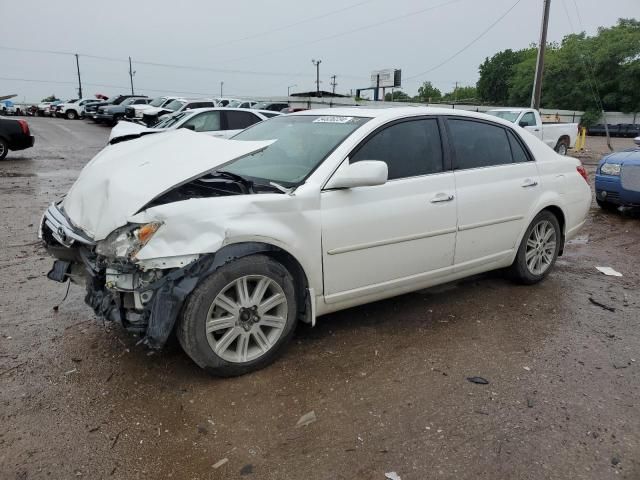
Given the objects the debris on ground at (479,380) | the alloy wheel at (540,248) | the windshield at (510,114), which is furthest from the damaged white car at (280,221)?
the windshield at (510,114)

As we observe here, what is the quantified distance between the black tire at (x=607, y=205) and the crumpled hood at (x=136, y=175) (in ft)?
25.0

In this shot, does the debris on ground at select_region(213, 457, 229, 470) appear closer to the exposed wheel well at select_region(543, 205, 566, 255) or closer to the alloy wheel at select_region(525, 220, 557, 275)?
the alloy wheel at select_region(525, 220, 557, 275)

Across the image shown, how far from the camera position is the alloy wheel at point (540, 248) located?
4.95 metres

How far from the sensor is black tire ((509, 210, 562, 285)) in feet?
15.9

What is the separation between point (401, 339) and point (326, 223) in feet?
3.69

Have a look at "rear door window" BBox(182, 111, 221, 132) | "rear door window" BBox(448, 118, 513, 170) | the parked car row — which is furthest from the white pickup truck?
the parked car row

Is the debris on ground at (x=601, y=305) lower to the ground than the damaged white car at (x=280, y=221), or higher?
lower

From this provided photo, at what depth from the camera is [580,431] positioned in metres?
2.82

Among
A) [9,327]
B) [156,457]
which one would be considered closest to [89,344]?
[9,327]

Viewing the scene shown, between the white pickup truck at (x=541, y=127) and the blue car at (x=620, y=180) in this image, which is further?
the white pickup truck at (x=541, y=127)

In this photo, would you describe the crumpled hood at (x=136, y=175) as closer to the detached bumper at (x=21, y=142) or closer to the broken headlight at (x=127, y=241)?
the broken headlight at (x=127, y=241)

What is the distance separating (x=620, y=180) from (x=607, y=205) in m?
0.89

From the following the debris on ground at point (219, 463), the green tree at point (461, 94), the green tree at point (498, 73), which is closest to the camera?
the debris on ground at point (219, 463)

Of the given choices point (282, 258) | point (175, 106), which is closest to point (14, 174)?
point (175, 106)
